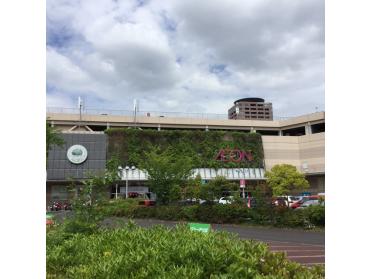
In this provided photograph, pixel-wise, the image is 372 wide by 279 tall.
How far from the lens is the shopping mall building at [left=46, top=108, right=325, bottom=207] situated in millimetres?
49938

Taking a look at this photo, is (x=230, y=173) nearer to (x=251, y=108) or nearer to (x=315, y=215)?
(x=315, y=215)

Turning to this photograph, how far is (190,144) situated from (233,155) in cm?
670

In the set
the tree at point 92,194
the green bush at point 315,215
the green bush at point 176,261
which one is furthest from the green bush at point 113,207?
the green bush at point 315,215

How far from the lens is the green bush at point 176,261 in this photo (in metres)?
3.58

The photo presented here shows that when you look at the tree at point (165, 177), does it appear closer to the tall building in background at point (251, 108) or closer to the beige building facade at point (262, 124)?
the beige building facade at point (262, 124)

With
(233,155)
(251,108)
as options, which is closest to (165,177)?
(233,155)

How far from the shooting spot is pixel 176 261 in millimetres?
3965

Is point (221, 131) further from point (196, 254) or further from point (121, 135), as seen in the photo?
point (196, 254)

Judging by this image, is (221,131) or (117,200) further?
(221,131)

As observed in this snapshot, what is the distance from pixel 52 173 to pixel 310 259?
42734 millimetres

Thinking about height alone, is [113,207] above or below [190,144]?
below

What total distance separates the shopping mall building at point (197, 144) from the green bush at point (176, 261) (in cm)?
4431
